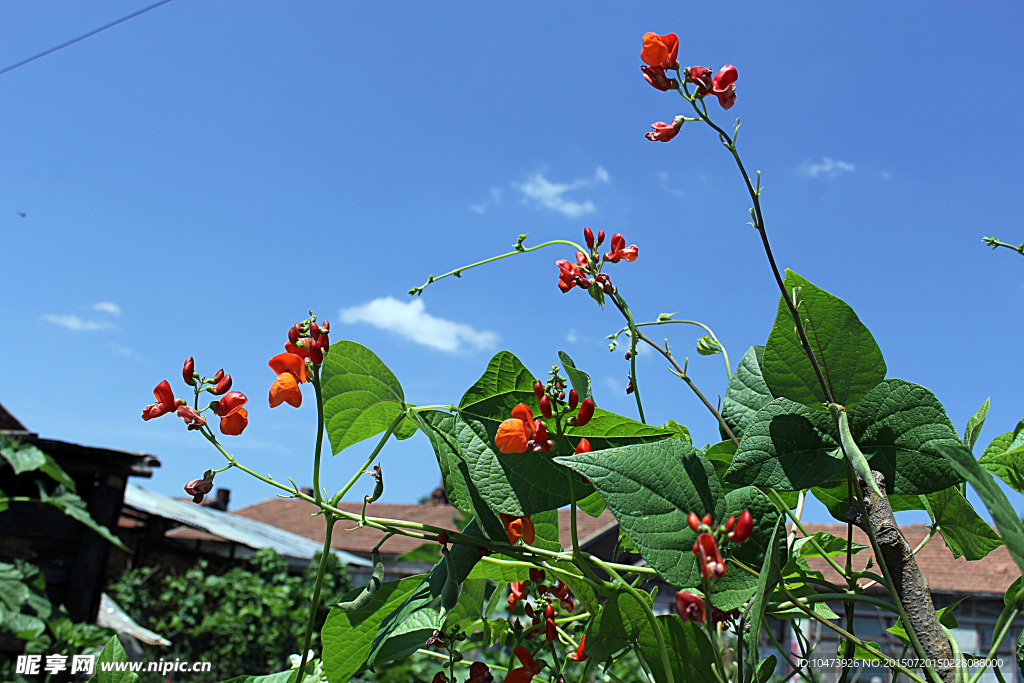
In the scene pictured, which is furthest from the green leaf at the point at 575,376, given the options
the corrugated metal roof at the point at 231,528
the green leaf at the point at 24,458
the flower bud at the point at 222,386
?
the corrugated metal roof at the point at 231,528

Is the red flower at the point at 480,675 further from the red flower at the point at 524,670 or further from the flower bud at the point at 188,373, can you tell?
the flower bud at the point at 188,373

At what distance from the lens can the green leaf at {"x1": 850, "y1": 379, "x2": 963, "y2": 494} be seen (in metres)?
0.35

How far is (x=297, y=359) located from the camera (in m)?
0.43

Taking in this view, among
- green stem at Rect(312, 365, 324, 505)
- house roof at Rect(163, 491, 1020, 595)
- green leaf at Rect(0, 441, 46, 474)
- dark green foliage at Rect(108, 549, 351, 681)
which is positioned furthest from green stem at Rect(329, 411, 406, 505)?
dark green foliage at Rect(108, 549, 351, 681)

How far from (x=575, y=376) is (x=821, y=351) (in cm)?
14

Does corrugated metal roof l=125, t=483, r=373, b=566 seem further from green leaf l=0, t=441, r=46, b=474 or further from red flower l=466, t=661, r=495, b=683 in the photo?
red flower l=466, t=661, r=495, b=683

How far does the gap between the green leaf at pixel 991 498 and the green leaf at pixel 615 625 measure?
193 millimetres

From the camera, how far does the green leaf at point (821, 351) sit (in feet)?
1.21

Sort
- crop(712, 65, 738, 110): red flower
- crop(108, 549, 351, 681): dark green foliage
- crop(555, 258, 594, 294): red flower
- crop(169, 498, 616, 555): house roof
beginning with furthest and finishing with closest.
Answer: crop(169, 498, 616, 555): house roof → crop(108, 549, 351, 681): dark green foliage → crop(555, 258, 594, 294): red flower → crop(712, 65, 738, 110): red flower

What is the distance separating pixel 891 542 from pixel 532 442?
0.19 meters

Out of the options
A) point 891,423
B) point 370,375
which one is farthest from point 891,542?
point 370,375

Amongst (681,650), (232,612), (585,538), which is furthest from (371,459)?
(585,538)

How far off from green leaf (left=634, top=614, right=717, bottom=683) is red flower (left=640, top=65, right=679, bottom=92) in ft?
0.96

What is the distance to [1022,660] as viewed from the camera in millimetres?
447
